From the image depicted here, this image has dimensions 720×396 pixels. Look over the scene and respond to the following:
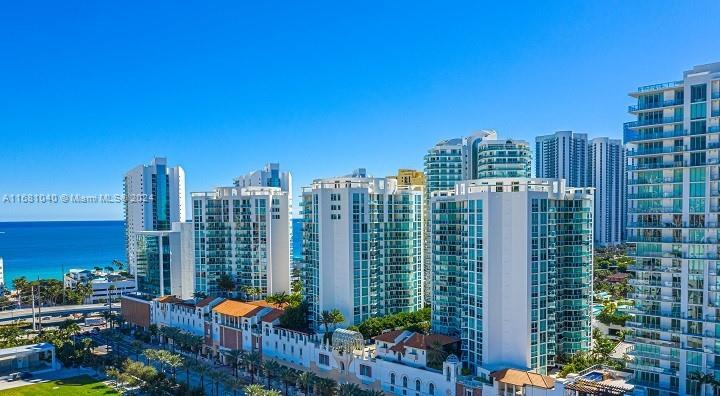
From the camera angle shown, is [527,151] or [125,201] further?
[125,201]

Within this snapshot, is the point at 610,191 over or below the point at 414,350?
over

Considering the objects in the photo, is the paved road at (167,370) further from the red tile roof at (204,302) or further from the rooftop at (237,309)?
the red tile roof at (204,302)

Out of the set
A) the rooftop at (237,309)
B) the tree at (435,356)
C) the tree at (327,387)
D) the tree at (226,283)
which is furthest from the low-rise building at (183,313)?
the tree at (435,356)

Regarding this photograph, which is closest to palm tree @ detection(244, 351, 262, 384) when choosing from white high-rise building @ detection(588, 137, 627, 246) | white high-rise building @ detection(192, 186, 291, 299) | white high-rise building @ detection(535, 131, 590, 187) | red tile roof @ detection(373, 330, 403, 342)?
red tile roof @ detection(373, 330, 403, 342)

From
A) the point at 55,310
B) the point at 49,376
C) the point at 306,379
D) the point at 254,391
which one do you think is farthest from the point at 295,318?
the point at 55,310

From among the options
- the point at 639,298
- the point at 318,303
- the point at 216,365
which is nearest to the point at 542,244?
the point at 639,298

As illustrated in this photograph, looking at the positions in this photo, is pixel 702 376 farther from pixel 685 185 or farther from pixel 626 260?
pixel 626 260
